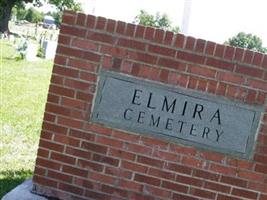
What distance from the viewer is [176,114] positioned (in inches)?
178

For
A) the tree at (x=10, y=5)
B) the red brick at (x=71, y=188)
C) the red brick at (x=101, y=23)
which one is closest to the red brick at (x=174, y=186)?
the red brick at (x=71, y=188)

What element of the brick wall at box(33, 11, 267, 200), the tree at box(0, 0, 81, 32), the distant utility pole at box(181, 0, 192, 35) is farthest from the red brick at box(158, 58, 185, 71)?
the tree at box(0, 0, 81, 32)

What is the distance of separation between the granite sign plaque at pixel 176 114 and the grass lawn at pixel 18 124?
1817 mm

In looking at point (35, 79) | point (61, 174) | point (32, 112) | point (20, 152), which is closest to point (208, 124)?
point (61, 174)

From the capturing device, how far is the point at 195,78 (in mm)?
4426

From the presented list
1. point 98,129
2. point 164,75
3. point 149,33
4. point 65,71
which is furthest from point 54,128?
point 149,33

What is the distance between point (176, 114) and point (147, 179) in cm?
65

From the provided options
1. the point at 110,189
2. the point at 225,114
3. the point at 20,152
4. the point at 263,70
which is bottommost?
the point at 20,152

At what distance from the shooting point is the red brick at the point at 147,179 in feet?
15.0

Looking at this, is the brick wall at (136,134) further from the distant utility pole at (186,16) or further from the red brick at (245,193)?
the distant utility pole at (186,16)

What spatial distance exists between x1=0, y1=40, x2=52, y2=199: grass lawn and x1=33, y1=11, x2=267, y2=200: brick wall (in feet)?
4.16

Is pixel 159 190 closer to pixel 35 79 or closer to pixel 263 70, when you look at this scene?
pixel 263 70

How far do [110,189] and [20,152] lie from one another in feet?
10.1

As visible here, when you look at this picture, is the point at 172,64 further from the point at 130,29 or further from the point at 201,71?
the point at 130,29
